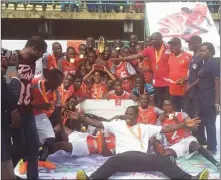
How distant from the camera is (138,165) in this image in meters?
4.77

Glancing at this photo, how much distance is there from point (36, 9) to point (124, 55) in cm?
710

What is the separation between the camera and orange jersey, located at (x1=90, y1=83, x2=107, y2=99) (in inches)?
279

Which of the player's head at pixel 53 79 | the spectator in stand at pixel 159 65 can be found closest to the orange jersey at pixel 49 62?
the spectator in stand at pixel 159 65

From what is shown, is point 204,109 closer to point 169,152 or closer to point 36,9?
point 169,152

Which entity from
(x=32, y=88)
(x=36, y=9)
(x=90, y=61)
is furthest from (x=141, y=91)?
(x=36, y=9)

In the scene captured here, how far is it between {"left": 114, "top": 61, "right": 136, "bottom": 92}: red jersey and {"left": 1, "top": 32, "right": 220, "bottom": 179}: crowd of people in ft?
0.06

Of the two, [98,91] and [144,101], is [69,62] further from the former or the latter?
[144,101]

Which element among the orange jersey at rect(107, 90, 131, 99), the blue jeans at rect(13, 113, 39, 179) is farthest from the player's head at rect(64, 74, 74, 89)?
the blue jeans at rect(13, 113, 39, 179)

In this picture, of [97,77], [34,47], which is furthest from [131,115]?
[97,77]

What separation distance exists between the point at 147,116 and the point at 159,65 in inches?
42.5

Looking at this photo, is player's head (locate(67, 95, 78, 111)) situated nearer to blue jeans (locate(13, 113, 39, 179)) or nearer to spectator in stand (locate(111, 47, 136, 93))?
spectator in stand (locate(111, 47, 136, 93))

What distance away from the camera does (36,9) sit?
46.0ft

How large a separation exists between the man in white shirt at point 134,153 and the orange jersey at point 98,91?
1560mm

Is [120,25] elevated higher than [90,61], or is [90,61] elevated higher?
[120,25]
